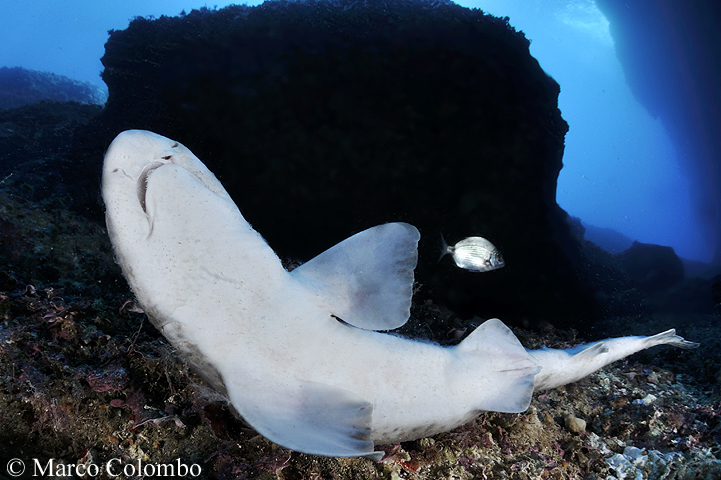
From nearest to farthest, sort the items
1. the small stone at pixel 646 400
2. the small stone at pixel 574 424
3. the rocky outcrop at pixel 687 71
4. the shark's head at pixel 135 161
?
the shark's head at pixel 135 161, the small stone at pixel 574 424, the small stone at pixel 646 400, the rocky outcrop at pixel 687 71

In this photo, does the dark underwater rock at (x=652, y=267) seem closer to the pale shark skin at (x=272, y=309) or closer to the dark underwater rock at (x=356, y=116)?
the dark underwater rock at (x=356, y=116)

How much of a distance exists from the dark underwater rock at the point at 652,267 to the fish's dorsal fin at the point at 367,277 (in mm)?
13198

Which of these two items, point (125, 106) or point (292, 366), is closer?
point (292, 366)

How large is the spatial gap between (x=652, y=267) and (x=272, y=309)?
17.0m

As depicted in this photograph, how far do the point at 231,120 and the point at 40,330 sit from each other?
4940 mm

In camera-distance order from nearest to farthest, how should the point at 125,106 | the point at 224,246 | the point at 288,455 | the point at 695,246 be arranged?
the point at 224,246 → the point at 288,455 → the point at 125,106 → the point at 695,246

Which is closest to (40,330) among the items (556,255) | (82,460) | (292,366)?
(82,460)

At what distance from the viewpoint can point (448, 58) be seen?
20.5 feet

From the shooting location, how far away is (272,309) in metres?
2.08

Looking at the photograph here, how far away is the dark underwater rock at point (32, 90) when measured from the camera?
55.0 ft

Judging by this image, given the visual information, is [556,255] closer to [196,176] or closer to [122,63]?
[196,176]

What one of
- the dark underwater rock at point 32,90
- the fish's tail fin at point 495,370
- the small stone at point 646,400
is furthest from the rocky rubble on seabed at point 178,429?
the dark underwater rock at point 32,90

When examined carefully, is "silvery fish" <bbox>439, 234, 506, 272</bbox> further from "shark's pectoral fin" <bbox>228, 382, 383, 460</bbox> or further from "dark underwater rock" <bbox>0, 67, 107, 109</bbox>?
"dark underwater rock" <bbox>0, 67, 107, 109</bbox>

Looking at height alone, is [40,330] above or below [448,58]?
below
